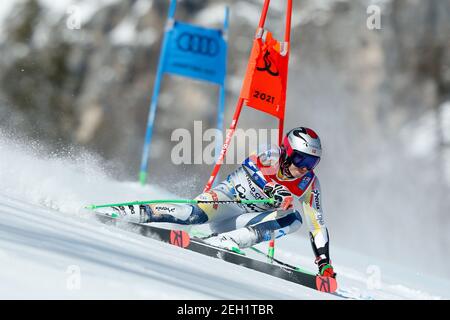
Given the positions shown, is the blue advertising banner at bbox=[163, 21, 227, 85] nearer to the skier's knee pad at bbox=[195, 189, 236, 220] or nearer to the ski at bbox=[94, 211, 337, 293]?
the skier's knee pad at bbox=[195, 189, 236, 220]

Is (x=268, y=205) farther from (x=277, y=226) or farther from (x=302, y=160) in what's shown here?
(x=302, y=160)

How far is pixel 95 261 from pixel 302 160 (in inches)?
123

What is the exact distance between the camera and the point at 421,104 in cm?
3212

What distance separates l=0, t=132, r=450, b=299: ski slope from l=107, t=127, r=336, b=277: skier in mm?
532

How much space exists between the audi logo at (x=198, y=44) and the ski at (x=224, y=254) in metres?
6.55

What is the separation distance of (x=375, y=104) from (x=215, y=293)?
2927 centimetres

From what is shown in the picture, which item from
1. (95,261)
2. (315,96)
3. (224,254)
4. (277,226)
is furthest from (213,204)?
(315,96)

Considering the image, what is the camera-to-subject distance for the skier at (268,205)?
6.93 metres

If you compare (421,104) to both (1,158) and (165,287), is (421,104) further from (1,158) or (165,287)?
(165,287)

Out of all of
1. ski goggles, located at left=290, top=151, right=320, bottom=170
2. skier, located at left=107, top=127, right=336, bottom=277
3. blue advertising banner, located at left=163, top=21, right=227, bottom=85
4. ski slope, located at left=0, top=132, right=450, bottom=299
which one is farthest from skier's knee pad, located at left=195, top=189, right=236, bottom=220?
blue advertising banner, located at left=163, top=21, right=227, bottom=85

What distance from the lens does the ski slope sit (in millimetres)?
3627

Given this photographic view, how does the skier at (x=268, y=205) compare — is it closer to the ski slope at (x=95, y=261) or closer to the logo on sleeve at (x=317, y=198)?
the logo on sleeve at (x=317, y=198)

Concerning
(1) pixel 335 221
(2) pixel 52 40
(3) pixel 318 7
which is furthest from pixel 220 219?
(2) pixel 52 40

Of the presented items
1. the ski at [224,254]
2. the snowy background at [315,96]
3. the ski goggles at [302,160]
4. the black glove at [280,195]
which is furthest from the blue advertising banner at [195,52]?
the ski at [224,254]
